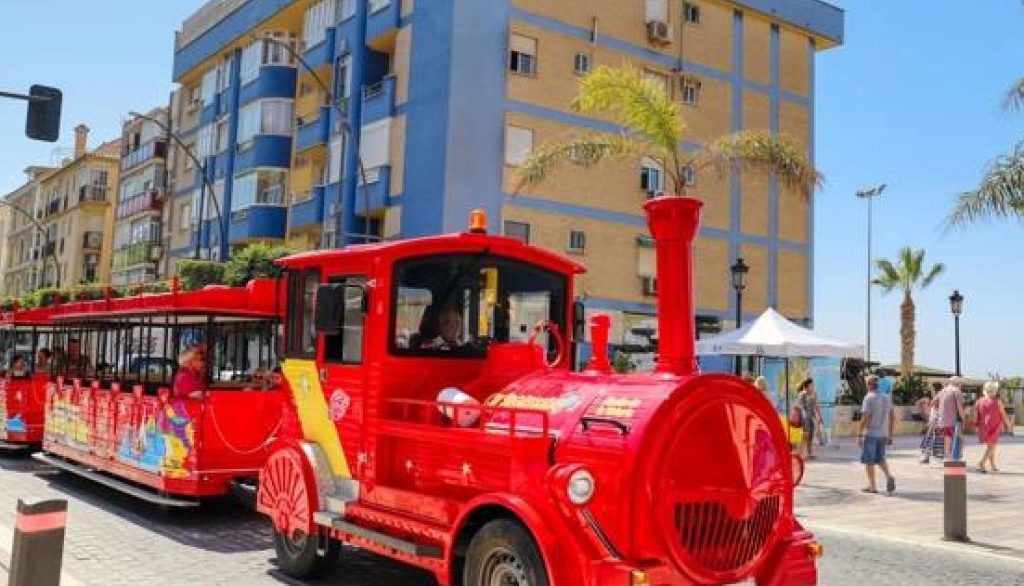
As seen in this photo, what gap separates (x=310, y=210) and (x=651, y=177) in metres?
11.9

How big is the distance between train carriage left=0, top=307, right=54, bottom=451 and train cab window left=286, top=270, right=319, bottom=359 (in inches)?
350

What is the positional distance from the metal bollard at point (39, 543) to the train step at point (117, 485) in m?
4.89

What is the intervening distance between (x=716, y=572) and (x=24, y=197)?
88216 mm

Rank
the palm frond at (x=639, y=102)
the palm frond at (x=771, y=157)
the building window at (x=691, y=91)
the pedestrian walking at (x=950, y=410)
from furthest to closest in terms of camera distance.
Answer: the building window at (x=691, y=91), the pedestrian walking at (x=950, y=410), the palm frond at (x=771, y=157), the palm frond at (x=639, y=102)

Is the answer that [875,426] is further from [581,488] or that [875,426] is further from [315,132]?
[315,132]

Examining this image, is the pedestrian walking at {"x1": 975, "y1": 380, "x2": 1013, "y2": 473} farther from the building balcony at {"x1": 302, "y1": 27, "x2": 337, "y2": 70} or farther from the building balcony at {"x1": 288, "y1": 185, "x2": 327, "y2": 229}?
the building balcony at {"x1": 302, "y1": 27, "x2": 337, "y2": 70}

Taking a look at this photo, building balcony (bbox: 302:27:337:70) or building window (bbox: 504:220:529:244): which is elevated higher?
building balcony (bbox: 302:27:337:70)

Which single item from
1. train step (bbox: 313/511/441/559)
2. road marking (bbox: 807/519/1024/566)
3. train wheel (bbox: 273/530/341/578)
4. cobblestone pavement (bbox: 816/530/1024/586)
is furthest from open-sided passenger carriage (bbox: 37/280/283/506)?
road marking (bbox: 807/519/1024/566)

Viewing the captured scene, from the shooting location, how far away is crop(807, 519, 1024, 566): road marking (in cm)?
1002

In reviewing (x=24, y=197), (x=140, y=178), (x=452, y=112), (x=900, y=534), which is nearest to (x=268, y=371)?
(x=900, y=534)

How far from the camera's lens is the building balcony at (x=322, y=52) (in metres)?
34.1

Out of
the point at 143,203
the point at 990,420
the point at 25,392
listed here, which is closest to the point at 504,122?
the point at 990,420

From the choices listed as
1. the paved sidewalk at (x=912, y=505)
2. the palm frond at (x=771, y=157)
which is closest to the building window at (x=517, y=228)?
the palm frond at (x=771, y=157)

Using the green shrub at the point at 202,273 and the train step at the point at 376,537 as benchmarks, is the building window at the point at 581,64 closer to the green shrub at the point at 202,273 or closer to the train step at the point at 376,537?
the green shrub at the point at 202,273
